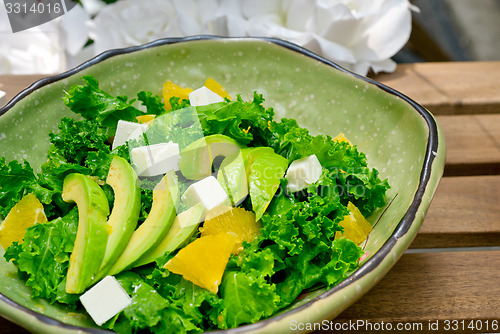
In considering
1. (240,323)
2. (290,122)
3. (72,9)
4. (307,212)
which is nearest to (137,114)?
(290,122)

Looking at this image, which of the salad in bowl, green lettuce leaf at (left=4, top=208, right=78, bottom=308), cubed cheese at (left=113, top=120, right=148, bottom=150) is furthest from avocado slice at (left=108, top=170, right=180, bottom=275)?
cubed cheese at (left=113, top=120, right=148, bottom=150)

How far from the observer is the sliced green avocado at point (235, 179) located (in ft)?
4.16

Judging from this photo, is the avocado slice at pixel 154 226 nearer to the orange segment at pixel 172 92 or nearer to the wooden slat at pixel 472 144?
the orange segment at pixel 172 92

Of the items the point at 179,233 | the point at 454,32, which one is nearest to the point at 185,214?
the point at 179,233

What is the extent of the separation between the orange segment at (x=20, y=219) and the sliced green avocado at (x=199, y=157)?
1.27ft

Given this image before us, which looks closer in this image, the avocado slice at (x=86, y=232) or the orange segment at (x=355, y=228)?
the avocado slice at (x=86, y=232)

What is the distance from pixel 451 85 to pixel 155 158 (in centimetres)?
144

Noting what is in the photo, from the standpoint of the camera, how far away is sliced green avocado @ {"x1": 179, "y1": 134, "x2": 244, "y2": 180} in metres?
1.29

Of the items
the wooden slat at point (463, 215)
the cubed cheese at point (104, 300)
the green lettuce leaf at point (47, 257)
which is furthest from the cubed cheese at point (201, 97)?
the wooden slat at point (463, 215)

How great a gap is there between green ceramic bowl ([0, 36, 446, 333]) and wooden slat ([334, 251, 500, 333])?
0.17 metres

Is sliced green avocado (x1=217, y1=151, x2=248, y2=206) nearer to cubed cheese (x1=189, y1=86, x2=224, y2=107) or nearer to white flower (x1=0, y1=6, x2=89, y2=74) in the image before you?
cubed cheese (x1=189, y1=86, x2=224, y2=107)

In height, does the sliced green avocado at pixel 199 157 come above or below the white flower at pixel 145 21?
below

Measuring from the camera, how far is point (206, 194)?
1208mm

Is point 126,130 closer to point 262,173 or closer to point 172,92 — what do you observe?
point 172,92
